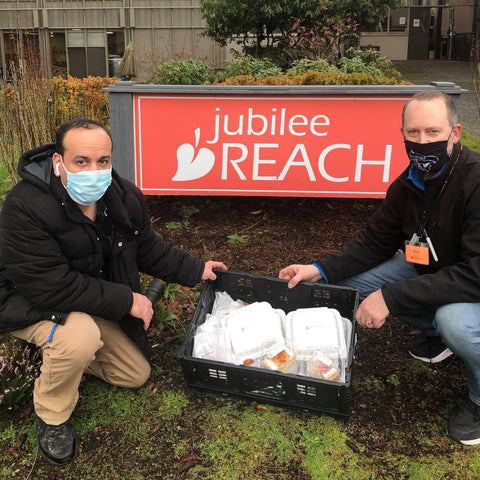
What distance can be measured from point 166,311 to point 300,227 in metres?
1.85

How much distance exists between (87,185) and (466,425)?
2196 millimetres

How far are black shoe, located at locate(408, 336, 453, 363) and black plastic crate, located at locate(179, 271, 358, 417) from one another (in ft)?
1.57

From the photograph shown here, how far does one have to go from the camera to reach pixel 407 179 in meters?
2.87

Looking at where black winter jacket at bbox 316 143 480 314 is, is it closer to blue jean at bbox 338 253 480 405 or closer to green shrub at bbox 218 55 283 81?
blue jean at bbox 338 253 480 405

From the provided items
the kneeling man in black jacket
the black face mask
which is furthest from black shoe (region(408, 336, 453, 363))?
the kneeling man in black jacket

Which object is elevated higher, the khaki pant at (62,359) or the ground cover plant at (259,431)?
the khaki pant at (62,359)

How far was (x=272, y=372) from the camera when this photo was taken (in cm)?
254

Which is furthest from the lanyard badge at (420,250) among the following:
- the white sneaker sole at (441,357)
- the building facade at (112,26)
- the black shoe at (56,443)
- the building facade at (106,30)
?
the building facade at (112,26)

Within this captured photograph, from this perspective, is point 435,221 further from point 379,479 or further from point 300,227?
point 300,227

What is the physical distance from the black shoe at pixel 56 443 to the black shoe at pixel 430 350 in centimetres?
202

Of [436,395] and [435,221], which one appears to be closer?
[435,221]

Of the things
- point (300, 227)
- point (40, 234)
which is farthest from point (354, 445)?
point (300, 227)

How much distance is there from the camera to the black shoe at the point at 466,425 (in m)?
2.55

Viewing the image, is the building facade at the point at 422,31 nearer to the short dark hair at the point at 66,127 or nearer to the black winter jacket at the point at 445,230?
the black winter jacket at the point at 445,230
